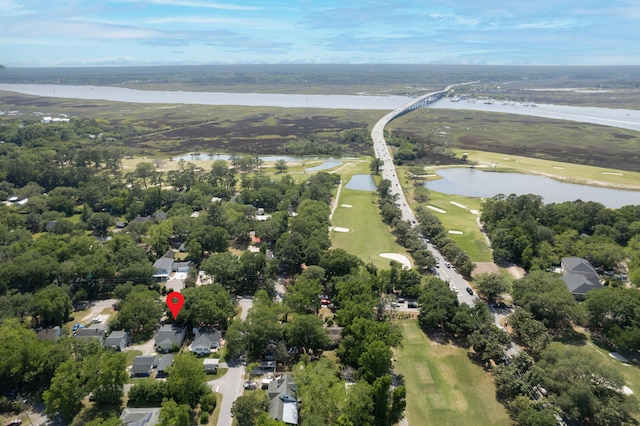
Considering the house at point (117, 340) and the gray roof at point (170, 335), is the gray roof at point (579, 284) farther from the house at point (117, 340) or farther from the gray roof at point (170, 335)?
the house at point (117, 340)

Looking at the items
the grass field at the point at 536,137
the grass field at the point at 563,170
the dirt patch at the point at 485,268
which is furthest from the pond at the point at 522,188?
the dirt patch at the point at 485,268

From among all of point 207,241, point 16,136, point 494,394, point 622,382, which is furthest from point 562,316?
point 16,136

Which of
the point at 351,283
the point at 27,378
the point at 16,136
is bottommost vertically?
the point at 27,378

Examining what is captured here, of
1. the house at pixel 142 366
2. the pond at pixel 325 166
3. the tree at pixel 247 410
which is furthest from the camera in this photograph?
the pond at pixel 325 166

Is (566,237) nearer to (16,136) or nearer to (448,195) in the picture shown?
(448,195)

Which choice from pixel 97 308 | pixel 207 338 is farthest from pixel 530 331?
pixel 97 308

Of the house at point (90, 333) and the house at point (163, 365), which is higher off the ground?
the house at point (90, 333)

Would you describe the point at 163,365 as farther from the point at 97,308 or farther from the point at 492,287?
the point at 492,287
